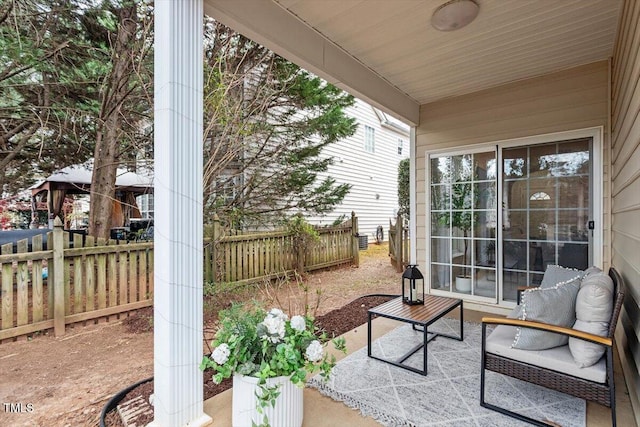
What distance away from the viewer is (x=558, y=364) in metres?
1.86

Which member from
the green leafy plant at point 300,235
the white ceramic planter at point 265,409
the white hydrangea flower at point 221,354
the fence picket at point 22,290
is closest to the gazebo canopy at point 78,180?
the fence picket at point 22,290

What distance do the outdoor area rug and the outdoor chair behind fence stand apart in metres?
2.73

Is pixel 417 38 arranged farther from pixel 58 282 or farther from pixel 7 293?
pixel 7 293

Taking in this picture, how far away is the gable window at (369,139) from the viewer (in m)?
12.1

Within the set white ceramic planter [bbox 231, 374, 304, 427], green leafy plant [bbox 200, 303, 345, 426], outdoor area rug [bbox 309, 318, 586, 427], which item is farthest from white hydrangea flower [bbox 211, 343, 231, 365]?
outdoor area rug [bbox 309, 318, 586, 427]

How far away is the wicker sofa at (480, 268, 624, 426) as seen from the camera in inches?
67.9

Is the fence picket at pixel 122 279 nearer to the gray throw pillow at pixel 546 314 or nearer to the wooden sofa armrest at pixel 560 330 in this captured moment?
the wooden sofa armrest at pixel 560 330

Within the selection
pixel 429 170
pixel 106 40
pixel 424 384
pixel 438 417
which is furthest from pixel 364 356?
pixel 106 40

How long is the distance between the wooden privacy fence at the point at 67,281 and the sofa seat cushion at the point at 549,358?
3.84 m

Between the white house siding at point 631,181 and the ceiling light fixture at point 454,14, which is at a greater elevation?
the ceiling light fixture at point 454,14

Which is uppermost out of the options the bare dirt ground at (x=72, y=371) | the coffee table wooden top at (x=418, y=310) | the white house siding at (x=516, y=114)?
the white house siding at (x=516, y=114)

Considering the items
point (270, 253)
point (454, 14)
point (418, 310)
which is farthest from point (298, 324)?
point (270, 253)

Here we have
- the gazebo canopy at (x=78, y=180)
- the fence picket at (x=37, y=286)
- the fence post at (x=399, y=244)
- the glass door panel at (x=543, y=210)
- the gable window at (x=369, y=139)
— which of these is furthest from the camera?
the gable window at (x=369, y=139)

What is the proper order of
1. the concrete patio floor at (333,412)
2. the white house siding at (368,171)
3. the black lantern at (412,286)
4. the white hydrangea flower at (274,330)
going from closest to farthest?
the white hydrangea flower at (274,330) → the concrete patio floor at (333,412) → the black lantern at (412,286) → the white house siding at (368,171)
